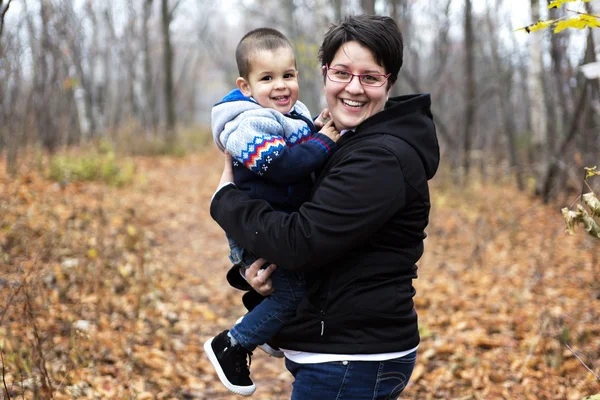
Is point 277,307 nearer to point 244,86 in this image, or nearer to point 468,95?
point 244,86

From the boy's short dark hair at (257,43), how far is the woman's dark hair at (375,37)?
37 cm

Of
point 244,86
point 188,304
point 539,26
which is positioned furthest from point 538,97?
point 244,86

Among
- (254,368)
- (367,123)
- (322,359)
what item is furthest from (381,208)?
(254,368)

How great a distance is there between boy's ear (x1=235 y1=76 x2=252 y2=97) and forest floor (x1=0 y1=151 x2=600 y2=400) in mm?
1722

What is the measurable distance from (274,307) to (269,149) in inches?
23.4

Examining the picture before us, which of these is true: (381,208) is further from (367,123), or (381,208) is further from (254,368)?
(254,368)

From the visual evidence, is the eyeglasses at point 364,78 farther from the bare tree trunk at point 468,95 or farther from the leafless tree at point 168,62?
the leafless tree at point 168,62

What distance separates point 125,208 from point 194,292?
98.5 inches

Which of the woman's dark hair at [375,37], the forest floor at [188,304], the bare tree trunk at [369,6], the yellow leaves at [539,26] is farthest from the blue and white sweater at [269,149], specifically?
the bare tree trunk at [369,6]

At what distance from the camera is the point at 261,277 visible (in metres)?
1.94

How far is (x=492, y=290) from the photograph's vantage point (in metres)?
5.65

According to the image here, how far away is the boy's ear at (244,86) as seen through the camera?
2.21 meters

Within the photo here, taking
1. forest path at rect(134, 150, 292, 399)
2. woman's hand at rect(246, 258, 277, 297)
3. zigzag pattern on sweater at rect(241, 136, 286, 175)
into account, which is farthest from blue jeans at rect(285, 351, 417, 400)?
forest path at rect(134, 150, 292, 399)

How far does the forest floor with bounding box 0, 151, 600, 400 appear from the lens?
3.54m
